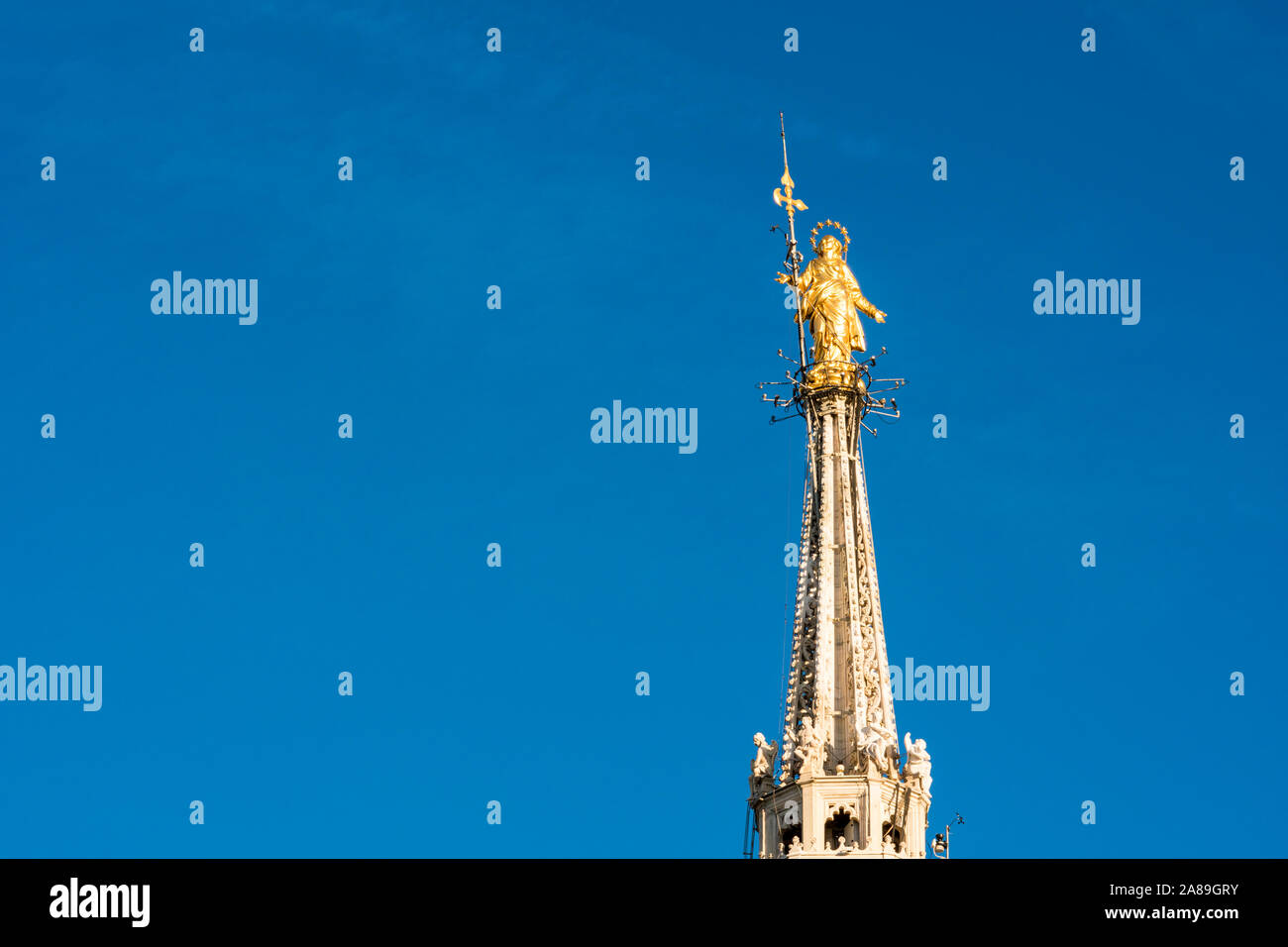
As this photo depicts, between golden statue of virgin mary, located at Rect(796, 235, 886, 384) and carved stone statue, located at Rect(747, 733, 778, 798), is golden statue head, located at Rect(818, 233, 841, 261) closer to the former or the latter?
golden statue of virgin mary, located at Rect(796, 235, 886, 384)

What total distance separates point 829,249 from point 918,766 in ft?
110

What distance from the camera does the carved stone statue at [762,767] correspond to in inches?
4906

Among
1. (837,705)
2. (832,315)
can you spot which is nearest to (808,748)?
(837,705)

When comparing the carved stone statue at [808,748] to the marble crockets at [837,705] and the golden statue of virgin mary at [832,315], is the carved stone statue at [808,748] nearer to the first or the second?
the marble crockets at [837,705]

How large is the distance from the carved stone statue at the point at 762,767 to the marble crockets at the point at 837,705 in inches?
2.9

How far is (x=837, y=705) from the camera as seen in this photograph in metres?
126

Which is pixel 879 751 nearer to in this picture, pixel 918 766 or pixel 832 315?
pixel 918 766


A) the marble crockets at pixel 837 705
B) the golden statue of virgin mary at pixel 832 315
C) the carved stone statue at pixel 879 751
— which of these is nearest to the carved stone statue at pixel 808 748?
the marble crockets at pixel 837 705

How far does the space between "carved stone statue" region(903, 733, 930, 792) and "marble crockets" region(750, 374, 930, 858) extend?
0.05 meters

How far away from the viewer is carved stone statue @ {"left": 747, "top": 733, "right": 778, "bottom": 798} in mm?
124625

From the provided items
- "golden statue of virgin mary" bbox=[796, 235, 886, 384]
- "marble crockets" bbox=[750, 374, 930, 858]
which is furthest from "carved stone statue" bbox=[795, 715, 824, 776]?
"golden statue of virgin mary" bbox=[796, 235, 886, 384]
